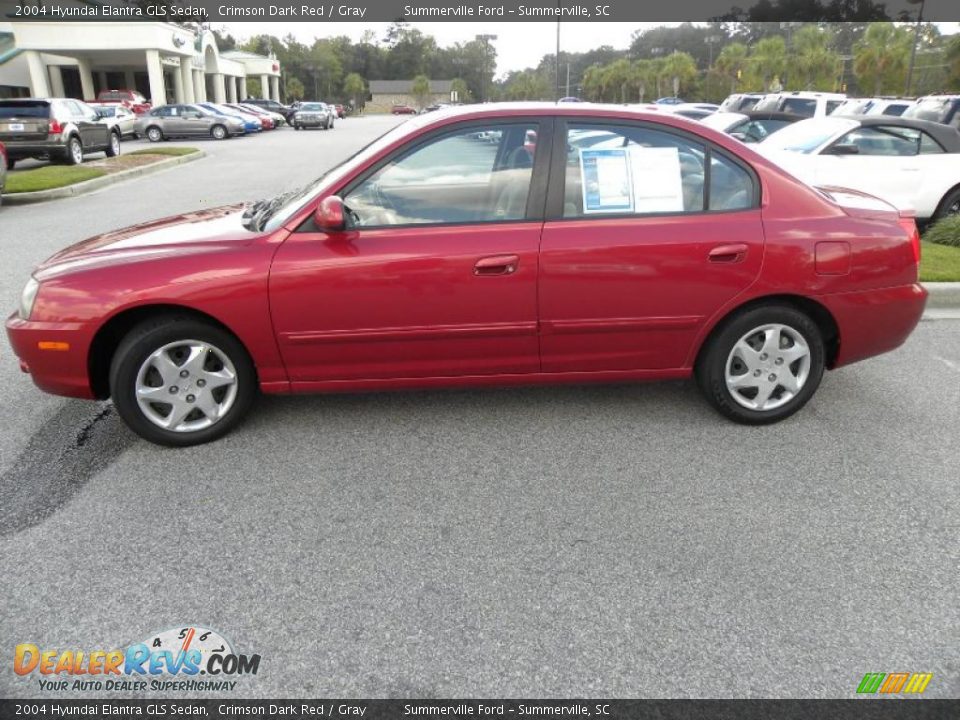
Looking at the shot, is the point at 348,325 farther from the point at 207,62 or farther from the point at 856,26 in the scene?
the point at 856,26

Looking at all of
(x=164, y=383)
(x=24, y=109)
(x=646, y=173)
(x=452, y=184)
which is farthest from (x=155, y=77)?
(x=646, y=173)

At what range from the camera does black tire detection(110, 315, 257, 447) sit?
3.47 m

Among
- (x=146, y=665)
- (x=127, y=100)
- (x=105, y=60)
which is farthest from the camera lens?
(x=105, y=60)

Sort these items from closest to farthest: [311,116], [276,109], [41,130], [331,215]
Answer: [331,215], [41,130], [311,116], [276,109]

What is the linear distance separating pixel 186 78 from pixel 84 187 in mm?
37389

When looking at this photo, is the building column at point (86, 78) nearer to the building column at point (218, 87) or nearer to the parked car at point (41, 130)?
the building column at point (218, 87)

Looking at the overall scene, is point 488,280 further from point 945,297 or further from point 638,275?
point 945,297

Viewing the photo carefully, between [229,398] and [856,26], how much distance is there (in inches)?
3252

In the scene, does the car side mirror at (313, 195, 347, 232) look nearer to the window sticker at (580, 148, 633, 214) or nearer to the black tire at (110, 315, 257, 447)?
the black tire at (110, 315, 257, 447)

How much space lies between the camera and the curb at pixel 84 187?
39.4ft

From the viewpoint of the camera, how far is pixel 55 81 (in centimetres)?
4272

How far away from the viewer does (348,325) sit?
139 inches

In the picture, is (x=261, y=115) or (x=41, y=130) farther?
(x=261, y=115)

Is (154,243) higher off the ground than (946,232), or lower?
higher
